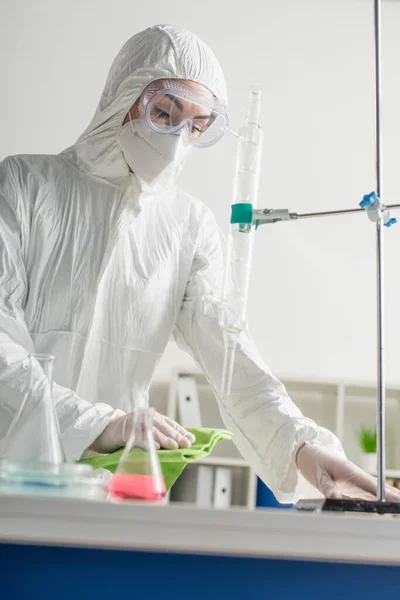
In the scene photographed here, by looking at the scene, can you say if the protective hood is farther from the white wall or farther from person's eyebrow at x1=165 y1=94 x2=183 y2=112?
the white wall

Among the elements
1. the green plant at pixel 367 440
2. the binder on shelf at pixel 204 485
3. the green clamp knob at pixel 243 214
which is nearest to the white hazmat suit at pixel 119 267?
the green clamp knob at pixel 243 214

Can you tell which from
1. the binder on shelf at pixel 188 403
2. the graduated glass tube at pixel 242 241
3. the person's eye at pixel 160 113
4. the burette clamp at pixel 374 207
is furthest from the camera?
the binder on shelf at pixel 188 403

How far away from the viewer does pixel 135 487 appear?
84 centimetres

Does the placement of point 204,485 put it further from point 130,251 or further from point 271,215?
point 271,215

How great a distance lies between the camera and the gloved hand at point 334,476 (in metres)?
1.15

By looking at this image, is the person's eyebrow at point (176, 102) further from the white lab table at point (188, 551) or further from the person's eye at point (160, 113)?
the white lab table at point (188, 551)

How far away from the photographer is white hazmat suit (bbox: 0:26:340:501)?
1.58 m

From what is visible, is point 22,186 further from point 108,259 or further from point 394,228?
point 394,228

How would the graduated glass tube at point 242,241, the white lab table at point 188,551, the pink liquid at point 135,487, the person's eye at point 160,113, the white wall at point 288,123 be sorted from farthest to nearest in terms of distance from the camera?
the white wall at point 288,123
the person's eye at point 160,113
the graduated glass tube at point 242,241
the pink liquid at point 135,487
the white lab table at point 188,551

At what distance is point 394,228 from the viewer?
4078 millimetres

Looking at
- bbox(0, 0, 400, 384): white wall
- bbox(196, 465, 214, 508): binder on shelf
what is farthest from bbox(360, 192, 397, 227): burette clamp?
bbox(0, 0, 400, 384): white wall

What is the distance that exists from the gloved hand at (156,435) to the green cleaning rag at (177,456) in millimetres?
13

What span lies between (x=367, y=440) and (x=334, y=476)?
248cm

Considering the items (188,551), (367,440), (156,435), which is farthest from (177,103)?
(367,440)
